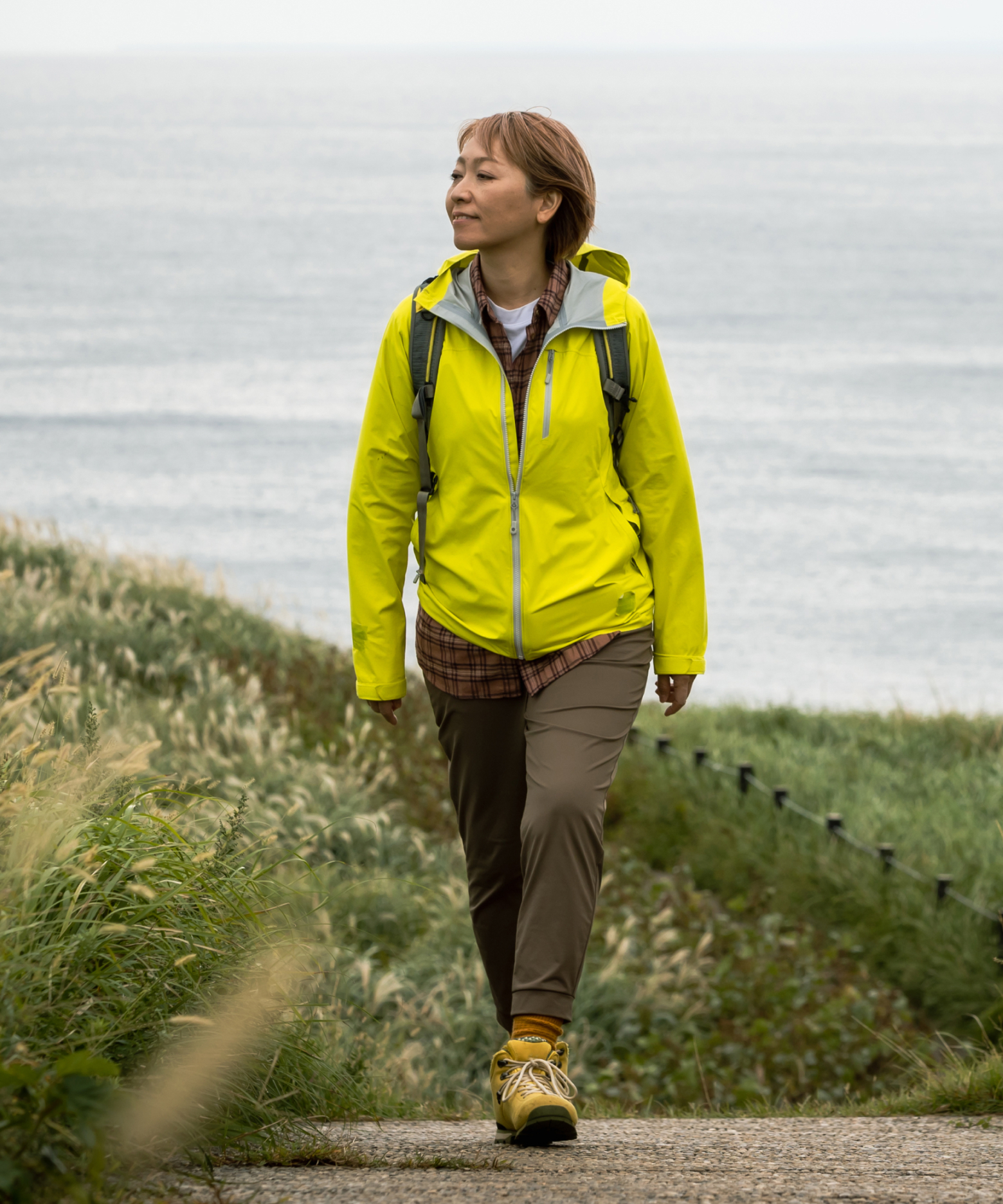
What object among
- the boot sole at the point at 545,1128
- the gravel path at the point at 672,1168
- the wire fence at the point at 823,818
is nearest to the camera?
the gravel path at the point at 672,1168

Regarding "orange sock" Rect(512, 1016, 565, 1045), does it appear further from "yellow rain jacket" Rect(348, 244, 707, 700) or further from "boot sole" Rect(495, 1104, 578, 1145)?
"yellow rain jacket" Rect(348, 244, 707, 700)

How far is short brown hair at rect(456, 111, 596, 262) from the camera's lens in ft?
12.3

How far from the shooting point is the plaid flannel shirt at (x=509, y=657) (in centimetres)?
366

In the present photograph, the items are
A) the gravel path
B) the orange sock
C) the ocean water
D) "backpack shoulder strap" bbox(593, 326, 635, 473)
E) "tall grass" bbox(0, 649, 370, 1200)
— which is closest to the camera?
"tall grass" bbox(0, 649, 370, 1200)

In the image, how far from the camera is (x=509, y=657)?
3.69 metres

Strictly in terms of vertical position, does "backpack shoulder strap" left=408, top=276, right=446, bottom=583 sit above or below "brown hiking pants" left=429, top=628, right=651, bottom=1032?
above

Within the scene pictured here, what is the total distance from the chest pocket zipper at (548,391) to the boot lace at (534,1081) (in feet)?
4.84

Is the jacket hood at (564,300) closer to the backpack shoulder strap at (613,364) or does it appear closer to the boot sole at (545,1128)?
the backpack shoulder strap at (613,364)

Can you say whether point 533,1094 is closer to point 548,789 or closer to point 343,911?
point 548,789

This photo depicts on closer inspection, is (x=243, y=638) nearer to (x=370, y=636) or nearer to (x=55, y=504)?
(x=370, y=636)

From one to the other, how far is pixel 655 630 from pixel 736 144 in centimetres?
19775

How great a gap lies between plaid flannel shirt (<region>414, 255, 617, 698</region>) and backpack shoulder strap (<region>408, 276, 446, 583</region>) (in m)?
0.14

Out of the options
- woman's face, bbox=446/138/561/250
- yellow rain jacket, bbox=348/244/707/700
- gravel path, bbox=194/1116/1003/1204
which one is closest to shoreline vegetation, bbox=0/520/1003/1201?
gravel path, bbox=194/1116/1003/1204

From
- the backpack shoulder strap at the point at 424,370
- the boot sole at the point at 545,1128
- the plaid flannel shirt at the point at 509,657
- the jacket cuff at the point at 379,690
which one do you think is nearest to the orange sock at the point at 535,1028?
the boot sole at the point at 545,1128
